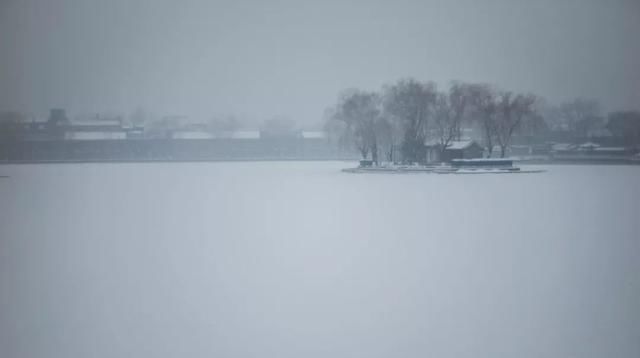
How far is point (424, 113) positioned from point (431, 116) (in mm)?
612

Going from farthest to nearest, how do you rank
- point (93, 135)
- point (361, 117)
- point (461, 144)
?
point (93, 135)
point (361, 117)
point (461, 144)

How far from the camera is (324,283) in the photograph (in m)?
5.61

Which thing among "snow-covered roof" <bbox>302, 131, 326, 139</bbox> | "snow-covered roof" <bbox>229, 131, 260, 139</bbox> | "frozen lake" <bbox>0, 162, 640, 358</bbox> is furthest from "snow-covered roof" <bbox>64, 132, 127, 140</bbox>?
"frozen lake" <bbox>0, 162, 640, 358</bbox>

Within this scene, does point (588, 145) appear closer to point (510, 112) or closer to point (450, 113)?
point (510, 112)

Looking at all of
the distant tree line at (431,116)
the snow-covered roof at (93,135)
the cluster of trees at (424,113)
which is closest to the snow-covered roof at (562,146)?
the distant tree line at (431,116)

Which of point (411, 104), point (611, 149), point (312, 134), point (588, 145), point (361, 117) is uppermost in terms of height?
point (411, 104)

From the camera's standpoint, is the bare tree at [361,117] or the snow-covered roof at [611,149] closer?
the snow-covered roof at [611,149]

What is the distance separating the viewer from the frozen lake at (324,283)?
4.04m

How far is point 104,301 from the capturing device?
5031 mm

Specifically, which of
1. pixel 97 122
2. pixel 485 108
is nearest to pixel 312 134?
pixel 97 122

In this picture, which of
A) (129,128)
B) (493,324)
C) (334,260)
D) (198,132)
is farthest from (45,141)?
(493,324)

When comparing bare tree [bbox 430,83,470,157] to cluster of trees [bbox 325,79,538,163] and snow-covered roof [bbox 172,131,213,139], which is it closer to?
cluster of trees [bbox 325,79,538,163]

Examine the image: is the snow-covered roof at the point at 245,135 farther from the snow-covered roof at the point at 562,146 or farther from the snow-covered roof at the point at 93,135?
the snow-covered roof at the point at 562,146

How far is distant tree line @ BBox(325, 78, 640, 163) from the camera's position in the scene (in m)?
32.3
